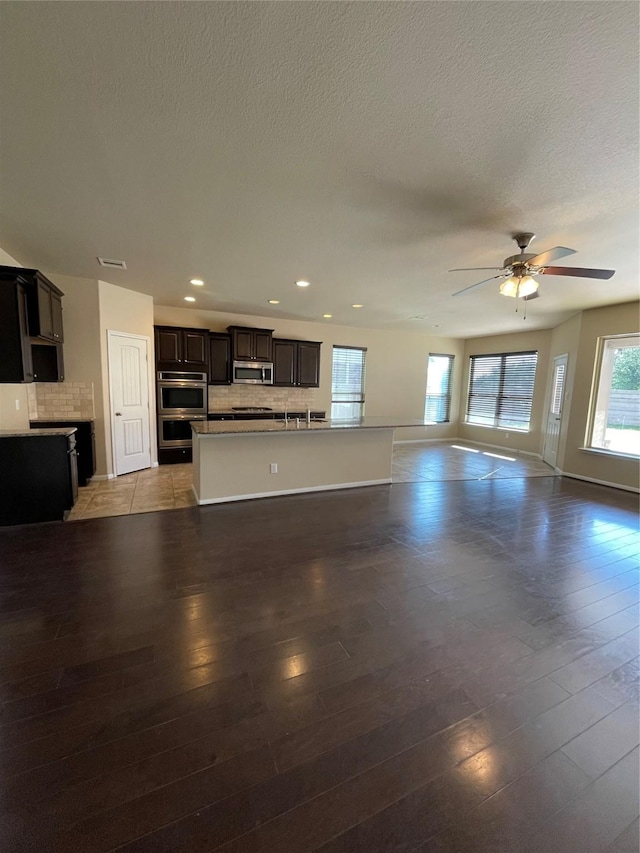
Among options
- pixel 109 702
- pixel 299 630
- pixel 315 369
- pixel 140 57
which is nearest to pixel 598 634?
pixel 299 630

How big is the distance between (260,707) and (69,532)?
2.72 metres

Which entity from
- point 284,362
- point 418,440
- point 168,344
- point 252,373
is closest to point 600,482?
point 418,440

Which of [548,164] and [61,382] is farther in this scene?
[61,382]

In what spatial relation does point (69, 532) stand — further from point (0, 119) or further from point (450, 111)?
point (450, 111)

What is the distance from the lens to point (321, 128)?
5.81ft

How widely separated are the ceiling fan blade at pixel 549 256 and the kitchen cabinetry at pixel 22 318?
180 inches

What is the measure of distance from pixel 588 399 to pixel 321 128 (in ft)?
19.4

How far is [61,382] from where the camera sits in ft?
14.8

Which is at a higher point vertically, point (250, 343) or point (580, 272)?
point (580, 272)

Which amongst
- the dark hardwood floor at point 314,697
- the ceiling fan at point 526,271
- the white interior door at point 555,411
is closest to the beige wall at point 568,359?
the white interior door at point 555,411

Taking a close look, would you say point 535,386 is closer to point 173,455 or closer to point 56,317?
point 173,455

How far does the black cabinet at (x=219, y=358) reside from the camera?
20.0ft

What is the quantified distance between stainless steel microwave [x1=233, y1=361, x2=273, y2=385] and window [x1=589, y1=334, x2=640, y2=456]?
18.1ft

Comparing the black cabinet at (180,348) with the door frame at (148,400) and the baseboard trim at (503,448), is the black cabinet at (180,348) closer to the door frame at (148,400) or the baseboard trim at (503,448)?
the door frame at (148,400)
